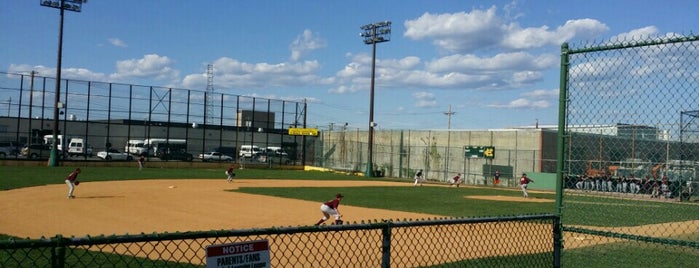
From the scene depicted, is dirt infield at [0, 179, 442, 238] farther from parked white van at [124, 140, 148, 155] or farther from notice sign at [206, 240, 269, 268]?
parked white van at [124, 140, 148, 155]

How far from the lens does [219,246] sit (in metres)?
3.67

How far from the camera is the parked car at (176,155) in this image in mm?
56969

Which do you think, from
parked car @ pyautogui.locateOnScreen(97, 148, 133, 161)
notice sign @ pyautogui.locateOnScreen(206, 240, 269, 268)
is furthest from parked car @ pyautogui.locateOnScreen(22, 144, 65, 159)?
notice sign @ pyautogui.locateOnScreen(206, 240, 269, 268)

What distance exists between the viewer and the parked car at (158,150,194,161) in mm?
56969

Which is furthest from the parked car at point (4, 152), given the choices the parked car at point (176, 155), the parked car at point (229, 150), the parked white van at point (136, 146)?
the parked car at point (229, 150)

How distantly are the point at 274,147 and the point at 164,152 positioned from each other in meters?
19.0

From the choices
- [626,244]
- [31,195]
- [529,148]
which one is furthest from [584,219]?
[529,148]

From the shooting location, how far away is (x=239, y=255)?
12.5ft

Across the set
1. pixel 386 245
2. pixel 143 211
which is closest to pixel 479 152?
pixel 143 211

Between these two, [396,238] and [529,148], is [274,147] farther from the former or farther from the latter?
Result: [396,238]

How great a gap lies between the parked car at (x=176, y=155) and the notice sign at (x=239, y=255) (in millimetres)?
54815

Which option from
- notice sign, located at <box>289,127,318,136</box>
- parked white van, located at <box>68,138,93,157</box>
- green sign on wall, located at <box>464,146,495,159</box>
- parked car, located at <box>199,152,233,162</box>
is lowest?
parked car, located at <box>199,152,233,162</box>

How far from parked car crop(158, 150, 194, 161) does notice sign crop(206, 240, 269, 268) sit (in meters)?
54.8

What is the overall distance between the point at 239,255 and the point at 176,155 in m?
58.4
